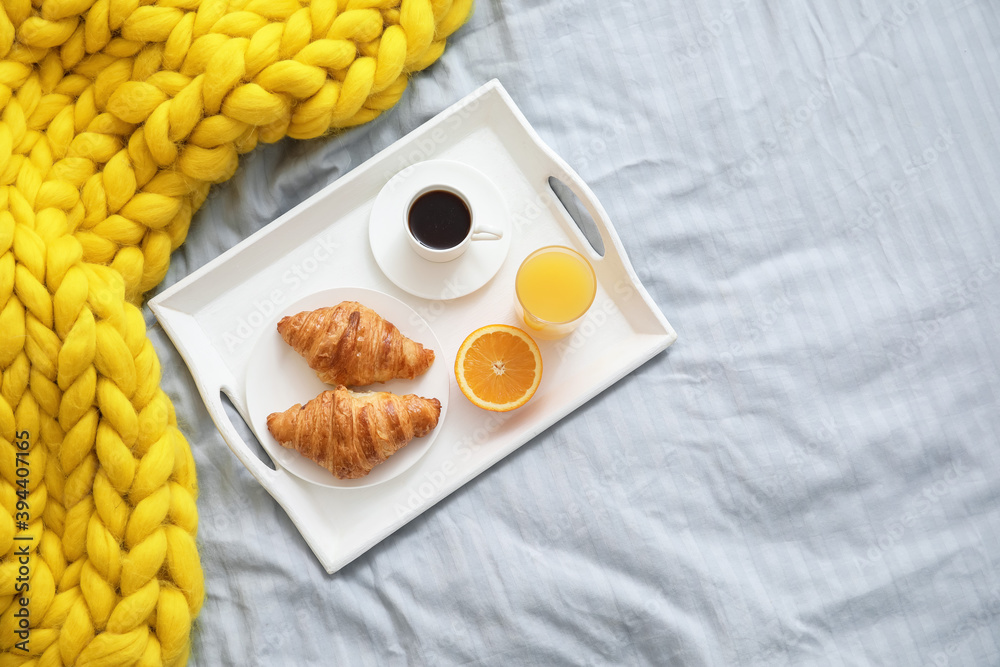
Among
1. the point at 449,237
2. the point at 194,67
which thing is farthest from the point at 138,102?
the point at 449,237

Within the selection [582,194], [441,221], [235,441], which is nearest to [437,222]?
[441,221]

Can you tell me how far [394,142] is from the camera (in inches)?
45.5

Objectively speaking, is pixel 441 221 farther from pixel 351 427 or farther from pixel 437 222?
pixel 351 427

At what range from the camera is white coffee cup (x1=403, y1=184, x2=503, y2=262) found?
106 centimetres

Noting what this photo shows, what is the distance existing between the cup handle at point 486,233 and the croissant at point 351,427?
281 millimetres

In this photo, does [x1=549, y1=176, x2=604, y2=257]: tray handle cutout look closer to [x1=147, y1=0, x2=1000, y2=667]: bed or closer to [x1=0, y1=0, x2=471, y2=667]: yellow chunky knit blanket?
[x1=147, y1=0, x2=1000, y2=667]: bed

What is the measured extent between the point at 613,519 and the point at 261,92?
2.90 feet

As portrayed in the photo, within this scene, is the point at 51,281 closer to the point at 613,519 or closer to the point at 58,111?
the point at 58,111

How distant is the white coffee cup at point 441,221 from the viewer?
1.06 meters

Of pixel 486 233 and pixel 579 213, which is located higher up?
pixel 486 233

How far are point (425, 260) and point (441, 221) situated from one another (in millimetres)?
85

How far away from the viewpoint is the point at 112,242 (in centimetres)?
101

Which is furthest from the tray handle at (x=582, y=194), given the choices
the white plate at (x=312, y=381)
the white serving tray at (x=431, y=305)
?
the white plate at (x=312, y=381)

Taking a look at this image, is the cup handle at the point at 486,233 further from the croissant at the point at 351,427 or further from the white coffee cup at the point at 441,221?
the croissant at the point at 351,427
